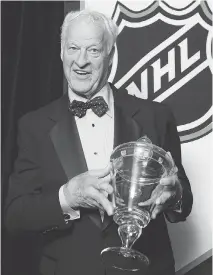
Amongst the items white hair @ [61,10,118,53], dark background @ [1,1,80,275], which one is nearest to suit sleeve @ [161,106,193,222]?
white hair @ [61,10,118,53]

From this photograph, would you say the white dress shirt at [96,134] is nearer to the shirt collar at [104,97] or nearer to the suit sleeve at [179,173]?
the shirt collar at [104,97]

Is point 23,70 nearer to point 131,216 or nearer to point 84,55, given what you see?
point 84,55

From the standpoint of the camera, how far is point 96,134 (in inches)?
66.1

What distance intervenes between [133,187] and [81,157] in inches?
10.6

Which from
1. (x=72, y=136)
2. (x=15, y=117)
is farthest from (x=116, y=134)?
(x=15, y=117)

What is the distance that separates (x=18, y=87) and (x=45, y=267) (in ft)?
2.67

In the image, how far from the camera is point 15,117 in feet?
7.35

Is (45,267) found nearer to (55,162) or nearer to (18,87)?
(55,162)

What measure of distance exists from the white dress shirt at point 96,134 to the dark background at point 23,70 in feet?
1.82

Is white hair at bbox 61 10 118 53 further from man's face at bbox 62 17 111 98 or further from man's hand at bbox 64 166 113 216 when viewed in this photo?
man's hand at bbox 64 166 113 216

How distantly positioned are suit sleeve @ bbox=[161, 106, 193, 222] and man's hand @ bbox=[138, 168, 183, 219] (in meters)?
0.13

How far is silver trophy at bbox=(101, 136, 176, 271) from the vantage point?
1376 millimetres

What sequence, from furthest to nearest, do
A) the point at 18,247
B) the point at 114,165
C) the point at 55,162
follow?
1. the point at 18,247
2. the point at 55,162
3. the point at 114,165

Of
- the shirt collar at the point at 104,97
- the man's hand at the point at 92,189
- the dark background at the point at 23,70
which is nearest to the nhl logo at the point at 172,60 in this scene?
the dark background at the point at 23,70
